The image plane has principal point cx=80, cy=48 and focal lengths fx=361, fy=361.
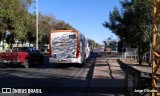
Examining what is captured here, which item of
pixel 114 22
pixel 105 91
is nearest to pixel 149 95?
pixel 105 91

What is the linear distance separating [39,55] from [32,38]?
50.0 meters

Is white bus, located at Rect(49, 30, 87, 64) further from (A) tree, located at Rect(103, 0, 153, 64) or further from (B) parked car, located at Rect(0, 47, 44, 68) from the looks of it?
(A) tree, located at Rect(103, 0, 153, 64)

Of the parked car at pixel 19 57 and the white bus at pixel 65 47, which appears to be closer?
the parked car at pixel 19 57

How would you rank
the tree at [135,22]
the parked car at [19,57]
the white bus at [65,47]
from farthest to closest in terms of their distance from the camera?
the white bus at [65,47]
the parked car at [19,57]
the tree at [135,22]

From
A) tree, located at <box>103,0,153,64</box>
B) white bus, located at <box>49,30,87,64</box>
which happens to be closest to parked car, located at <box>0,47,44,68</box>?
white bus, located at <box>49,30,87,64</box>

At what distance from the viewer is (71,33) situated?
27.5m

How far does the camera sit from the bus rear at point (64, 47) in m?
27.3

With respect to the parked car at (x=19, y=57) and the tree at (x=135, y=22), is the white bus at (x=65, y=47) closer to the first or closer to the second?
the parked car at (x=19, y=57)

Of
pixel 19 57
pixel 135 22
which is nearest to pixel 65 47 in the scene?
pixel 19 57

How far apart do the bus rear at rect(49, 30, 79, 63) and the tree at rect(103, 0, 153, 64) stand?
3.66 metres

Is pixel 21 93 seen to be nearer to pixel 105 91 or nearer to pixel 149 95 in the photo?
pixel 105 91

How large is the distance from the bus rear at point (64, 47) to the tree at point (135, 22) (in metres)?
3.66

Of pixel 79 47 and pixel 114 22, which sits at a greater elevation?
pixel 114 22

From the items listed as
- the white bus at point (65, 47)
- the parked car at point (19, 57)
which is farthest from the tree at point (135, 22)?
the parked car at point (19, 57)
